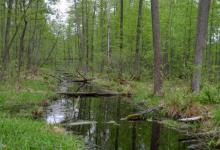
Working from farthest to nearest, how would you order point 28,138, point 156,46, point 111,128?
point 156,46
point 111,128
point 28,138

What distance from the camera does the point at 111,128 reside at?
11.4 meters

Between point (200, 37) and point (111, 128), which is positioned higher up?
point (200, 37)

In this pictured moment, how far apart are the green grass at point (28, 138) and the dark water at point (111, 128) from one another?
1.11m

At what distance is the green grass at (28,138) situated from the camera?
23.2 feet

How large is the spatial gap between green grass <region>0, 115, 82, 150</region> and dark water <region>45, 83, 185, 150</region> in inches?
43.8

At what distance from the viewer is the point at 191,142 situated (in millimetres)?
9719

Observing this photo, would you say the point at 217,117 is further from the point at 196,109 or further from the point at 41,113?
the point at 41,113

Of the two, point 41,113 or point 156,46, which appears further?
point 156,46

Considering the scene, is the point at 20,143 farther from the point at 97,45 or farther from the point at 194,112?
the point at 97,45

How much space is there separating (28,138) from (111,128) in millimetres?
4259

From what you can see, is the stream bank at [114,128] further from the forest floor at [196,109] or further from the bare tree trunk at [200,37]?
the bare tree trunk at [200,37]

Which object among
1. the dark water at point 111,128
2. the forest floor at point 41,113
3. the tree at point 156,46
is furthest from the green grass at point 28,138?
the tree at point 156,46

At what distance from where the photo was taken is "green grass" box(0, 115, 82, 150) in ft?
23.2

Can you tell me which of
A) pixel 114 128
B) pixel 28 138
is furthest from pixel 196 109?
pixel 28 138
